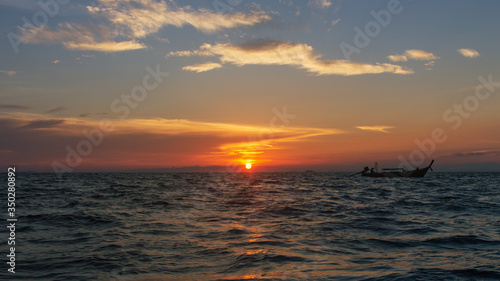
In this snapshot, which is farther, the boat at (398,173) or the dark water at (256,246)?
the boat at (398,173)

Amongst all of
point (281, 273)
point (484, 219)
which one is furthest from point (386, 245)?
point (484, 219)

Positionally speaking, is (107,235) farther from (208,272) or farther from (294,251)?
(294,251)

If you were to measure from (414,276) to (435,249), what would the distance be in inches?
171

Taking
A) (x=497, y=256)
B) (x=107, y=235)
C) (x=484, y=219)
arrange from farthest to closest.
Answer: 1. (x=484, y=219)
2. (x=107, y=235)
3. (x=497, y=256)

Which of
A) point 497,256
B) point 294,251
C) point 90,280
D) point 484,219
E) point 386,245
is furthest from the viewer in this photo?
point 484,219

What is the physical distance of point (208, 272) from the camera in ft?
35.4

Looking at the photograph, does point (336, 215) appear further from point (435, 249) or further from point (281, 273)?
point (281, 273)

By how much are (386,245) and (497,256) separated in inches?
149

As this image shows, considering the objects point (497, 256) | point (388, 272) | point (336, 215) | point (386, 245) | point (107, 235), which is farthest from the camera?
point (336, 215)

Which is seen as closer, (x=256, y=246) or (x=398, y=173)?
(x=256, y=246)

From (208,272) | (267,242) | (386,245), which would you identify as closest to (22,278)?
(208,272)

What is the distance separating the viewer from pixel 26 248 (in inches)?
536

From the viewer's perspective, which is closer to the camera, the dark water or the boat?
the dark water

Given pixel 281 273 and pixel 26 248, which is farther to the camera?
pixel 26 248
